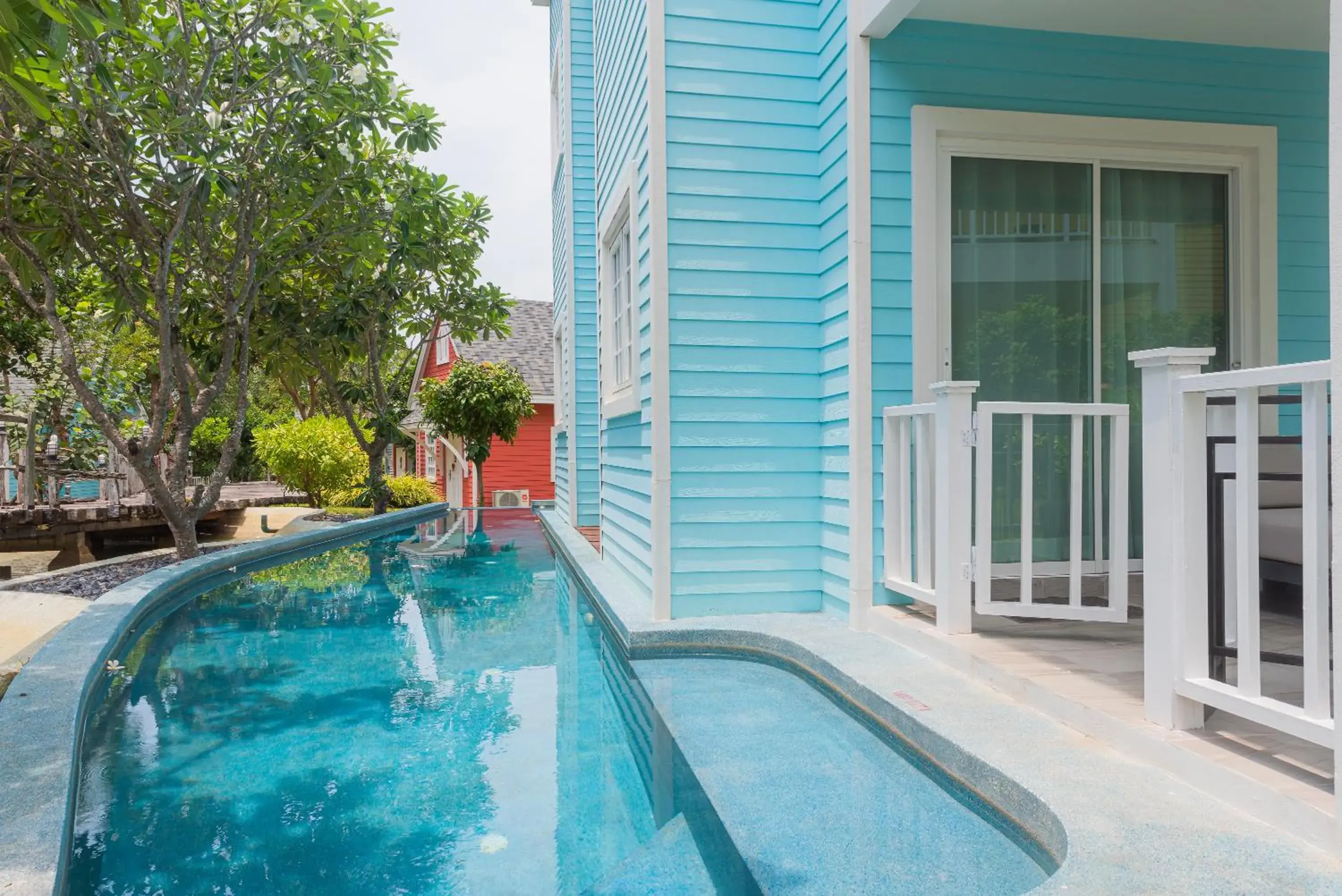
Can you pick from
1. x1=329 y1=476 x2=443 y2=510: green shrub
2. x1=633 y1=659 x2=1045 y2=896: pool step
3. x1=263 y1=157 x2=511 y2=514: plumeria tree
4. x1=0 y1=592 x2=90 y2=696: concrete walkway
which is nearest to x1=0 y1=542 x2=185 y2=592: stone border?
x1=0 y1=592 x2=90 y2=696: concrete walkway

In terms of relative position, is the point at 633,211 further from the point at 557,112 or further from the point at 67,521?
the point at 67,521

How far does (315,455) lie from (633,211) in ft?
36.4

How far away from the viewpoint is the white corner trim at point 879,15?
12.2ft

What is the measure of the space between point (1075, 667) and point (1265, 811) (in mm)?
1119

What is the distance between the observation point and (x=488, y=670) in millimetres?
4270

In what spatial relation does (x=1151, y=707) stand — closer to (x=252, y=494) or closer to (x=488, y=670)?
(x=488, y=670)


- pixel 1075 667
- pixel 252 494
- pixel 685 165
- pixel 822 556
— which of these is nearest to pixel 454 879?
pixel 1075 667

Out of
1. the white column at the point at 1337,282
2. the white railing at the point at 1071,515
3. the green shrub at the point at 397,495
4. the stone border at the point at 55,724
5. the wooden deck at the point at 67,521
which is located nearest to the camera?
the white column at the point at 1337,282

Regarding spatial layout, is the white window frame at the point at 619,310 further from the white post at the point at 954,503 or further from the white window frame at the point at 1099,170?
the white post at the point at 954,503

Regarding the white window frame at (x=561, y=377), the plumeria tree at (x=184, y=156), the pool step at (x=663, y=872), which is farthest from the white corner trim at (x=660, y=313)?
the white window frame at (x=561, y=377)

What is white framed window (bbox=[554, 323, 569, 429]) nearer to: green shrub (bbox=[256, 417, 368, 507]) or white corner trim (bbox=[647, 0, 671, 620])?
green shrub (bbox=[256, 417, 368, 507])

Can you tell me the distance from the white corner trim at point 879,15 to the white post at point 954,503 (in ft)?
5.40

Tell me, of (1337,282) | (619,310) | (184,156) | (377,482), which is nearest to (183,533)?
(184,156)

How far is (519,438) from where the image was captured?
65.2ft
